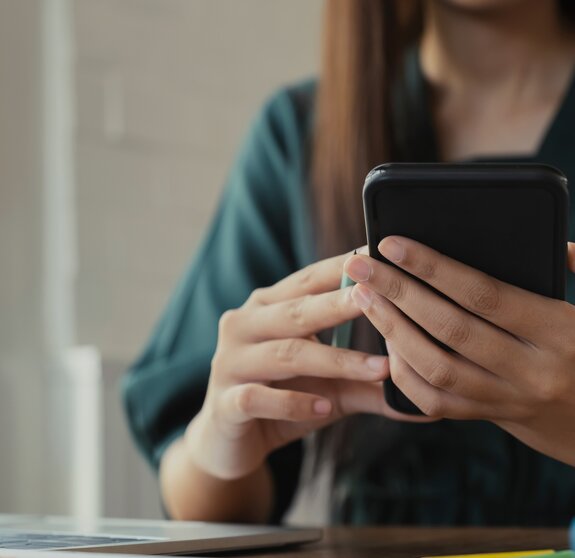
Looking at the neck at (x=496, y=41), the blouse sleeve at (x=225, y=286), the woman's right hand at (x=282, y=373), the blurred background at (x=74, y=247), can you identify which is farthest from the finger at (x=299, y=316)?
the blurred background at (x=74, y=247)

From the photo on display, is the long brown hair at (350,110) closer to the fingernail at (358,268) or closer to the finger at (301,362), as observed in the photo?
the finger at (301,362)

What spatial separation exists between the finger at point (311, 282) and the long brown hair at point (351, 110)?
1.11 ft

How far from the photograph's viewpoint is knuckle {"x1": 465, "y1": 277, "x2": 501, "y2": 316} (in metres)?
0.59

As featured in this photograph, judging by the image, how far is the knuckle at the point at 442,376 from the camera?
0.63 meters

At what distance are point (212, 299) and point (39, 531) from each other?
1.69ft

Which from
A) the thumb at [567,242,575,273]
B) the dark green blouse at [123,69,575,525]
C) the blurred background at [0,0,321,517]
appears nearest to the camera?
the thumb at [567,242,575,273]

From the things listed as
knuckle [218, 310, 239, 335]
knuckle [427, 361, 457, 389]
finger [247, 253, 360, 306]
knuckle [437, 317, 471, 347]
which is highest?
finger [247, 253, 360, 306]

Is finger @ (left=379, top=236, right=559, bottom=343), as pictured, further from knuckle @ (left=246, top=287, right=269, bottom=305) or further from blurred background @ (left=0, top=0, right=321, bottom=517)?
blurred background @ (left=0, top=0, right=321, bottom=517)

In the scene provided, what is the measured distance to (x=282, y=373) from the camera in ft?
2.42

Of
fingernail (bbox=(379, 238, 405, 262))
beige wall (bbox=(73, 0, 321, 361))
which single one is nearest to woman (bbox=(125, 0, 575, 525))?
fingernail (bbox=(379, 238, 405, 262))

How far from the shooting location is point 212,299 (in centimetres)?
115

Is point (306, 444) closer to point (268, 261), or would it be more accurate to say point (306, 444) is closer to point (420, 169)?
point (268, 261)

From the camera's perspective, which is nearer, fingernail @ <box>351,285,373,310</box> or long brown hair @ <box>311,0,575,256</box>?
fingernail @ <box>351,285,373,310</box>

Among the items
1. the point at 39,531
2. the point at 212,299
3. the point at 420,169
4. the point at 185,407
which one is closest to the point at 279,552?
the point at 39,531
